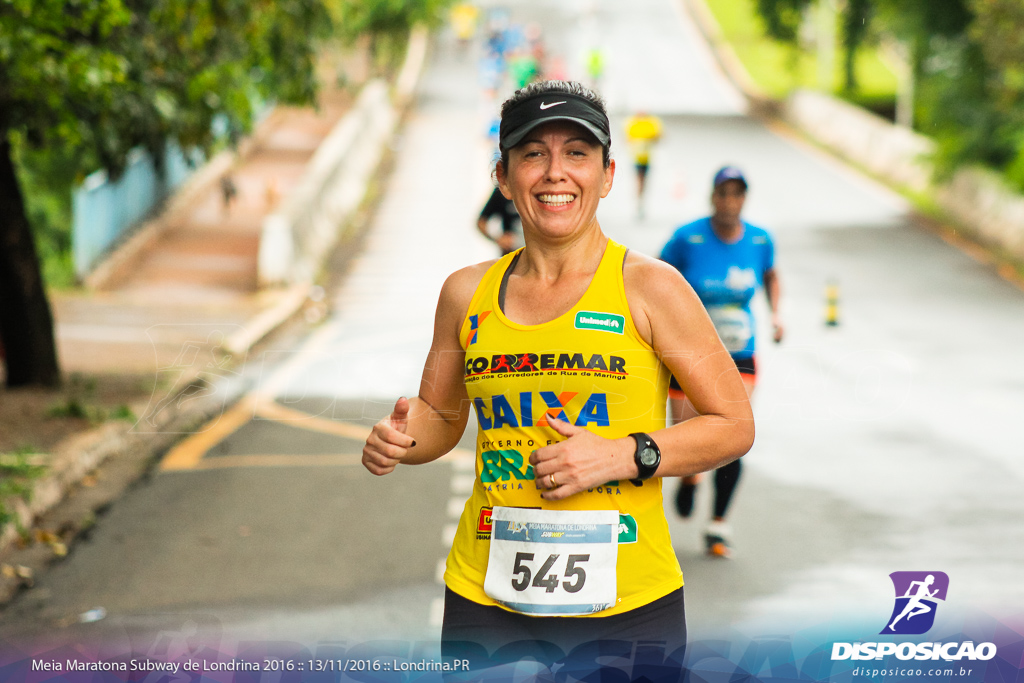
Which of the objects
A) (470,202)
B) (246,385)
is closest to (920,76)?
(470,202)

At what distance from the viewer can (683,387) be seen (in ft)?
10.1

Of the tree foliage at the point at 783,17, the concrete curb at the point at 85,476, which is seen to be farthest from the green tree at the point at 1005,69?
the tree foliage at the point at 783,17

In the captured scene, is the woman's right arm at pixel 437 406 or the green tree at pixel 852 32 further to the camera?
the green tree at pixel 852 32

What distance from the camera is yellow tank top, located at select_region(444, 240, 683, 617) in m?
3.00

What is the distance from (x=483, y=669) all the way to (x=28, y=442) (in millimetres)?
7330

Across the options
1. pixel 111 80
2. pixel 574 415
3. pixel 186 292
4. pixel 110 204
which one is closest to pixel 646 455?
pixel 574 415

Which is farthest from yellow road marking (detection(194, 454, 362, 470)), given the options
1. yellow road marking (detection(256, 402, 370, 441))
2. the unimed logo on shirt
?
the unimed logo on shirt

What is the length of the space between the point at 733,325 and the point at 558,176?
4.15m

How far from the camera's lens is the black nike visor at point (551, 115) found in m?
3.02

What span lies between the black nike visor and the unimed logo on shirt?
1.31 ft

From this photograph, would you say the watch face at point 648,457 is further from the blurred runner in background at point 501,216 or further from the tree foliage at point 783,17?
the tree foliage at point 783,17

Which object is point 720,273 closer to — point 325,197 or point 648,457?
point 648,457

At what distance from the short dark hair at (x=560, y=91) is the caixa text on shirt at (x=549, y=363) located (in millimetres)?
468

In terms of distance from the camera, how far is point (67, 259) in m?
23.3
